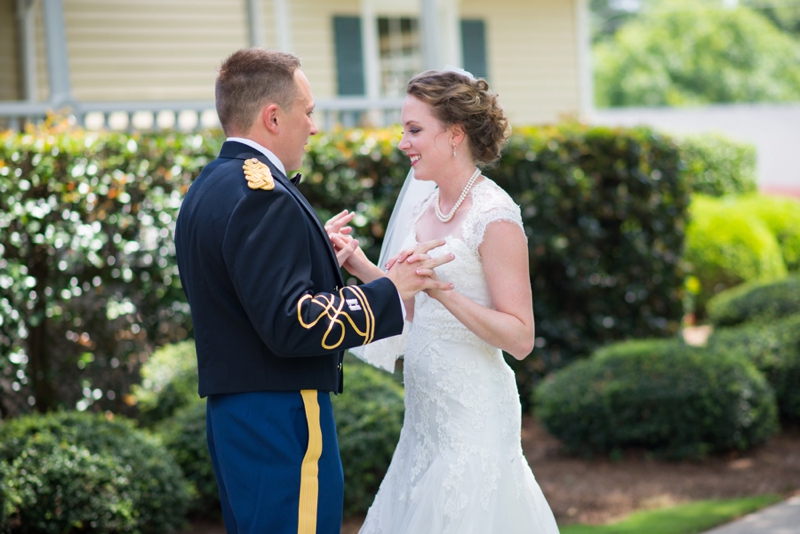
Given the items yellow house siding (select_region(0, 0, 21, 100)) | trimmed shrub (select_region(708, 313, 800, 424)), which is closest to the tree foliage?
yellow house siding (select_region(0, 0, 21, 100))

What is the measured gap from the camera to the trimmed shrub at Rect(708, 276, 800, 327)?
792 cm

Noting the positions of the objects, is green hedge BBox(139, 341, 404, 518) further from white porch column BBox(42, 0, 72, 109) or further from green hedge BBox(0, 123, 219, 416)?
white porch column BBox(42, 0, 72, 109)

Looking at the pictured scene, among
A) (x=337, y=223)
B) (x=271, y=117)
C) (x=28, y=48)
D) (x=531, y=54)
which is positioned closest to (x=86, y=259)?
(x=337, y=223)

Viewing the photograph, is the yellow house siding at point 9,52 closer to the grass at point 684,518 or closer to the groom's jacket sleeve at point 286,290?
the grass at point 684,518

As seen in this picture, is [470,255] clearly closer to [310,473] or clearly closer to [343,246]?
[343,246]

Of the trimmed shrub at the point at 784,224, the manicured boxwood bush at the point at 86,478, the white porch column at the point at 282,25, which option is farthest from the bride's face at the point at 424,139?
the trimmed shrub at the point at 784,224

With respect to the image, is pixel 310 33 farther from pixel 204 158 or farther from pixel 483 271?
pixel 483 271

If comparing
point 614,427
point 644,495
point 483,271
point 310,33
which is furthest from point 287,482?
point 310,33

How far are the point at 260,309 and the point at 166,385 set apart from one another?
3.69m

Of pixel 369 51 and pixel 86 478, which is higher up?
pixel 369 51

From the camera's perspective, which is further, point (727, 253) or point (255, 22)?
point (727, 253)

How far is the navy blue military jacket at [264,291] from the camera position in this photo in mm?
2410

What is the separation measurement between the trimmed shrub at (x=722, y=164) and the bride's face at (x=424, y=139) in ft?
47.5

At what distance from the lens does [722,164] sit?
18.0 metres
